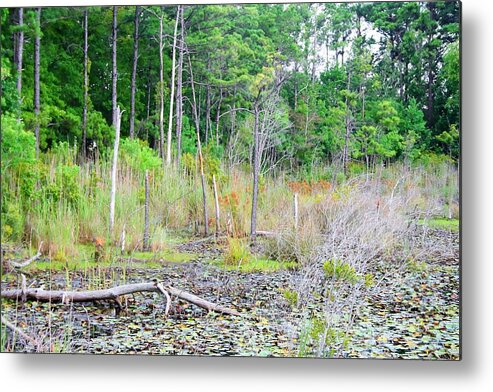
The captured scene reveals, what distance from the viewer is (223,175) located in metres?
5.25

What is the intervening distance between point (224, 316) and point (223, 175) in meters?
0.90

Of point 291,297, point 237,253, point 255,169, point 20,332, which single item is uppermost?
point 255,169

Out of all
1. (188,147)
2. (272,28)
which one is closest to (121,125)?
(188,147)

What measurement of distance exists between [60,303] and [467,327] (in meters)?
2.55

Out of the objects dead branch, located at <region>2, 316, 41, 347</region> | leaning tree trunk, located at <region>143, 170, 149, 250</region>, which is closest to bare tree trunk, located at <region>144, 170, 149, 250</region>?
leaning tree trunk, located at <region>143, 170, 149, 250</region>

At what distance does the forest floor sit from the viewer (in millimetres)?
4938

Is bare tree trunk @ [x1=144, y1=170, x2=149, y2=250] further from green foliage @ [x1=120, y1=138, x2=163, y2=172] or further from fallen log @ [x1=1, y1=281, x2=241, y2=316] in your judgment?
fallen log @ [x1=1, y1=281, x2=241, y2=316]

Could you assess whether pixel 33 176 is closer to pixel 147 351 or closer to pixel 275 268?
pixel 147 351

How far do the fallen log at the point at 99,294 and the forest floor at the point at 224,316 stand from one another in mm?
33

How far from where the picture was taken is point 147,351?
16.6 feet

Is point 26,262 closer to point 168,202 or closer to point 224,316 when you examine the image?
point 168,202

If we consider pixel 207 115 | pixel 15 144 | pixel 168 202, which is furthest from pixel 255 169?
pixel 15 144

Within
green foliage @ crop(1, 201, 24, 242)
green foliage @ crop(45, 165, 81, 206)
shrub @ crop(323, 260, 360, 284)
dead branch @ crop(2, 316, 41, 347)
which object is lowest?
dead branch @ crop(2, 316, 41, 347)

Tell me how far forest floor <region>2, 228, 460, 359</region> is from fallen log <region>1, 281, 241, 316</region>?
33 millimetres
